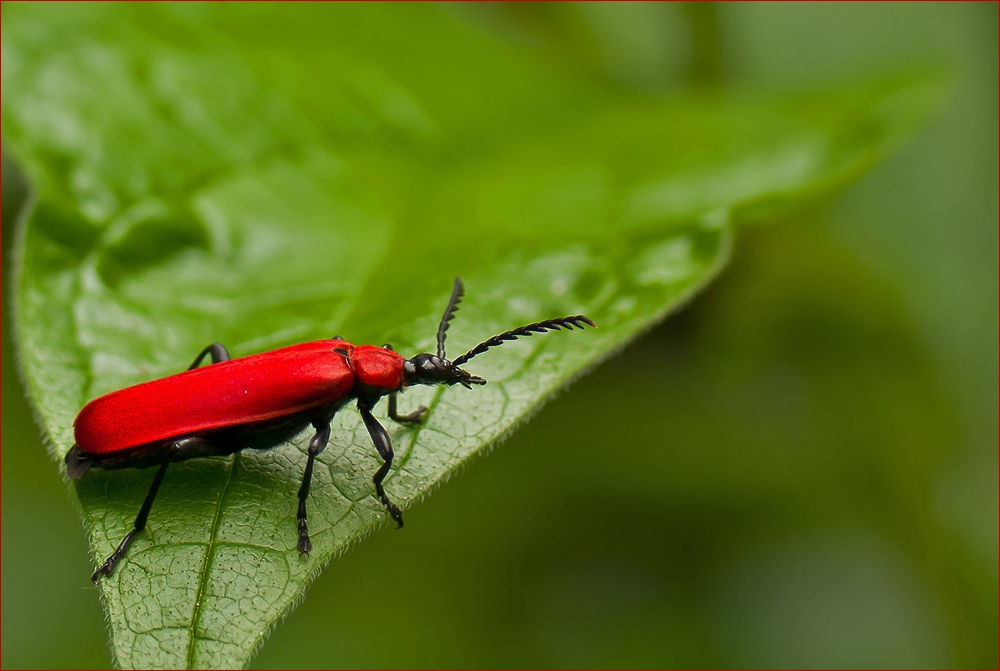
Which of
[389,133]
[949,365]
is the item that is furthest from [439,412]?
[949,365]

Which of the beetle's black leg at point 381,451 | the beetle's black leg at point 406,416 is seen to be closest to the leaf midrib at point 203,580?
the beetle's black leg at point 381,451

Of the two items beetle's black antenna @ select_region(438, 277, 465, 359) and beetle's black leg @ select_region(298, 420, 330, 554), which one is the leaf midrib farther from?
beetle's black antenna @ select_region(438, 277, 465, 359)

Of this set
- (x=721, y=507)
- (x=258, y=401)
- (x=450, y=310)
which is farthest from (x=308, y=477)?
(x=721, y=507)

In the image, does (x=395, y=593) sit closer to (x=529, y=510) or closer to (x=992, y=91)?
(x=529, y=510)

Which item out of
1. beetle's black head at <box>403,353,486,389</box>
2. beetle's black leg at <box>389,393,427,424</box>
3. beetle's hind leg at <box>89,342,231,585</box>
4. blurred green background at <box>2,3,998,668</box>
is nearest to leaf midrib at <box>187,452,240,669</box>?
beetle's hind leg at <box>89,342,231,585</box>

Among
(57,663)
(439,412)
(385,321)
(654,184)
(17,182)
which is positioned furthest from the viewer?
(17,182)
